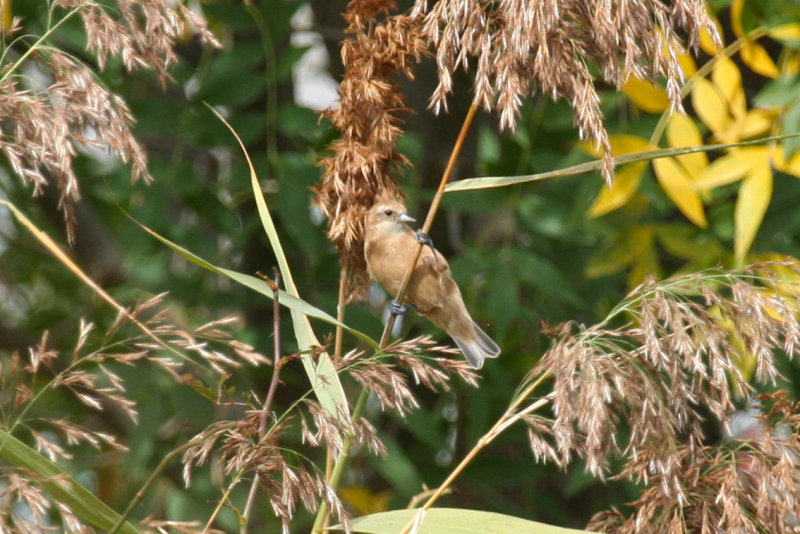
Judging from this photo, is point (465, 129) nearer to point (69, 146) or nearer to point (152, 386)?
point (69, 146)

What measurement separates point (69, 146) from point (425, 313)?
70.8 inches

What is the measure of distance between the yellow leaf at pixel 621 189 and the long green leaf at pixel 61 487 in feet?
6.19

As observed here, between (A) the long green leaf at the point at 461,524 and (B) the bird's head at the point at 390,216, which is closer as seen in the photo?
(A) the long green leaf at the point at 461,524

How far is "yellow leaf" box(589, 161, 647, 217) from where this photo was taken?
309cm

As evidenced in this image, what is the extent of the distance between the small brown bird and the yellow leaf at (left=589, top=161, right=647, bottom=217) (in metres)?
0.50

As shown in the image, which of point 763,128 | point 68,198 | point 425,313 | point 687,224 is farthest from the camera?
point 687,224

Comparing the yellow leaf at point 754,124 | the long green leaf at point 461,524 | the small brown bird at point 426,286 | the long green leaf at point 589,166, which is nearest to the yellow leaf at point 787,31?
the yellow leaf at point 754,124

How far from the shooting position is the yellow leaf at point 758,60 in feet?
10.4

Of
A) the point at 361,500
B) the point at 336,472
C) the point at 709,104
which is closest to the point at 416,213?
the point at 361,500

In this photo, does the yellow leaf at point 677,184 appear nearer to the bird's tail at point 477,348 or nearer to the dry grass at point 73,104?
the bird's tail at point 477,348

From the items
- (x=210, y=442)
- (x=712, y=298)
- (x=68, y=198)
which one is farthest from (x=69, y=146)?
(x=712, y=298)

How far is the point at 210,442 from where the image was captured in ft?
5.26

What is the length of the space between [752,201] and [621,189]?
393 mm

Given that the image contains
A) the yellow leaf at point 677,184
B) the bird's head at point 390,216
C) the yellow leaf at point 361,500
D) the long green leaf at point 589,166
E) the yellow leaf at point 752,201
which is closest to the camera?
the long green leaf at point 589,166
